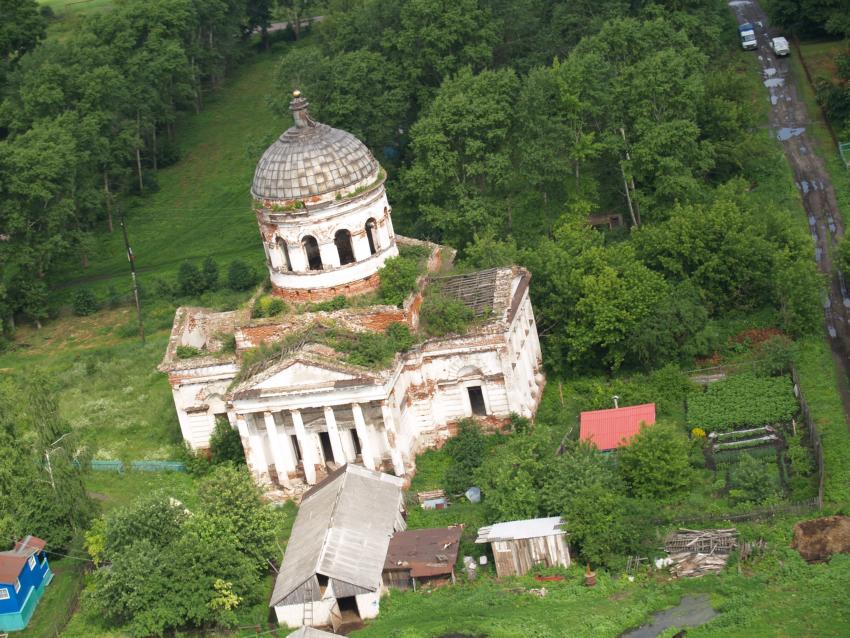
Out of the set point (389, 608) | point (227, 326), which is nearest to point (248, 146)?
point (227, 326)

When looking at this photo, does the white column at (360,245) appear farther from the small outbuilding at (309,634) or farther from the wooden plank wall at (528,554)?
the small outbuilding at (309,634)

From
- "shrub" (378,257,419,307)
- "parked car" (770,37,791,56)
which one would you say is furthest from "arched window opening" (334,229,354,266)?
"parked car" (770,37,791,56)

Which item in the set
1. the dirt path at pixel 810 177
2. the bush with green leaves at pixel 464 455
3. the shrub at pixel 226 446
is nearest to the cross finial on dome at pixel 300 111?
the shrub at pixel 226 446

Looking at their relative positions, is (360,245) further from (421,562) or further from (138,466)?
(421,562)

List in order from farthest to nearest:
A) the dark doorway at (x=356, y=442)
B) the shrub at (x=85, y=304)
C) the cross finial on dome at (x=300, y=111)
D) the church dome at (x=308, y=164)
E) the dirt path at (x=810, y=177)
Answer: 1. the shrub at (x=85, y=304)
2. the dirt path at (x=810, y=177)
3. the cross finial on dome at (x=300, y=111)
4. the church dome at (x=308, y=164)
5. the dark doorway at (x=356, y=442)

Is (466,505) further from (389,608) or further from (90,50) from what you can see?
(90,50)

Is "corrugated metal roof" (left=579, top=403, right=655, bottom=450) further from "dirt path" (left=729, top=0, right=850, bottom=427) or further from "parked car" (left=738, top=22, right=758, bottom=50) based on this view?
"parked car" (left=738, top=22, right=758, bottom=50)
